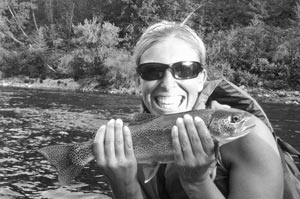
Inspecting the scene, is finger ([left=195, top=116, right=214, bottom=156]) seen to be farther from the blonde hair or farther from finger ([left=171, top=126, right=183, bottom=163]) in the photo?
the blonde hair

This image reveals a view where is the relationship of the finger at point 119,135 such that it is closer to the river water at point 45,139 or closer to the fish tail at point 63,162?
the fish tail at point 63,162

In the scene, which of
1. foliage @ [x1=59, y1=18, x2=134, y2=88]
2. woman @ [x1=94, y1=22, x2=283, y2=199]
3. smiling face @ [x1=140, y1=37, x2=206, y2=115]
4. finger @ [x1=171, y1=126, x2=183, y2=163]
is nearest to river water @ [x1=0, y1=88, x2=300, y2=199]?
smiling face @ [x1=140, y1=37, x2=206, y2=115]

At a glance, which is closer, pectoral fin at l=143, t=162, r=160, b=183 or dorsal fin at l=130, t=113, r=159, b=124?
pectoral fin at l=143, t=162, r=160, b=183

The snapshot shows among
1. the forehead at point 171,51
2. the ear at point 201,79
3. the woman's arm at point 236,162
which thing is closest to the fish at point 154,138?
the woman's arm at point 236,162

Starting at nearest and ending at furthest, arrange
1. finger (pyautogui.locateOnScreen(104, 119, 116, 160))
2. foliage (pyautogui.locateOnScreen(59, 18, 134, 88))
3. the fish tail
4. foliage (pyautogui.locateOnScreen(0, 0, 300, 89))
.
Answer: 1. finger (pyautogui.locateOnScreen(104, 119, 116, 160))
2. the fish tail
3. foliage (pyautogui.locateOnScreen(0, 0, 300, 89))
4. foliage (pyautogui.locateOnScreen(59, 18, 134, 88))

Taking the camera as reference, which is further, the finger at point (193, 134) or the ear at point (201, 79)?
the ear at point (201, 79)

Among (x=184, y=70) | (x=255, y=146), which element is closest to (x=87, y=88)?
(x=184, y=70)

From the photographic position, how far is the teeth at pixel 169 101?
3.79m

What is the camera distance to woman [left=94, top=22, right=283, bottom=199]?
322cm

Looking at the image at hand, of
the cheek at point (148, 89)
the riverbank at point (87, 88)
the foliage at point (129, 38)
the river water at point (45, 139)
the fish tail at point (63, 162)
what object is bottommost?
the river water at point (45, 139)

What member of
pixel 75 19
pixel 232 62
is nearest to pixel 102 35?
pixel 232 62

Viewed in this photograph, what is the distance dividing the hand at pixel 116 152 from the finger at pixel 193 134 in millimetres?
545

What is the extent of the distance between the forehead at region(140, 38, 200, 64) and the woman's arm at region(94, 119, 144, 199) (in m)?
0.79

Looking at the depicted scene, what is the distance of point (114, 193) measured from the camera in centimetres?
392
